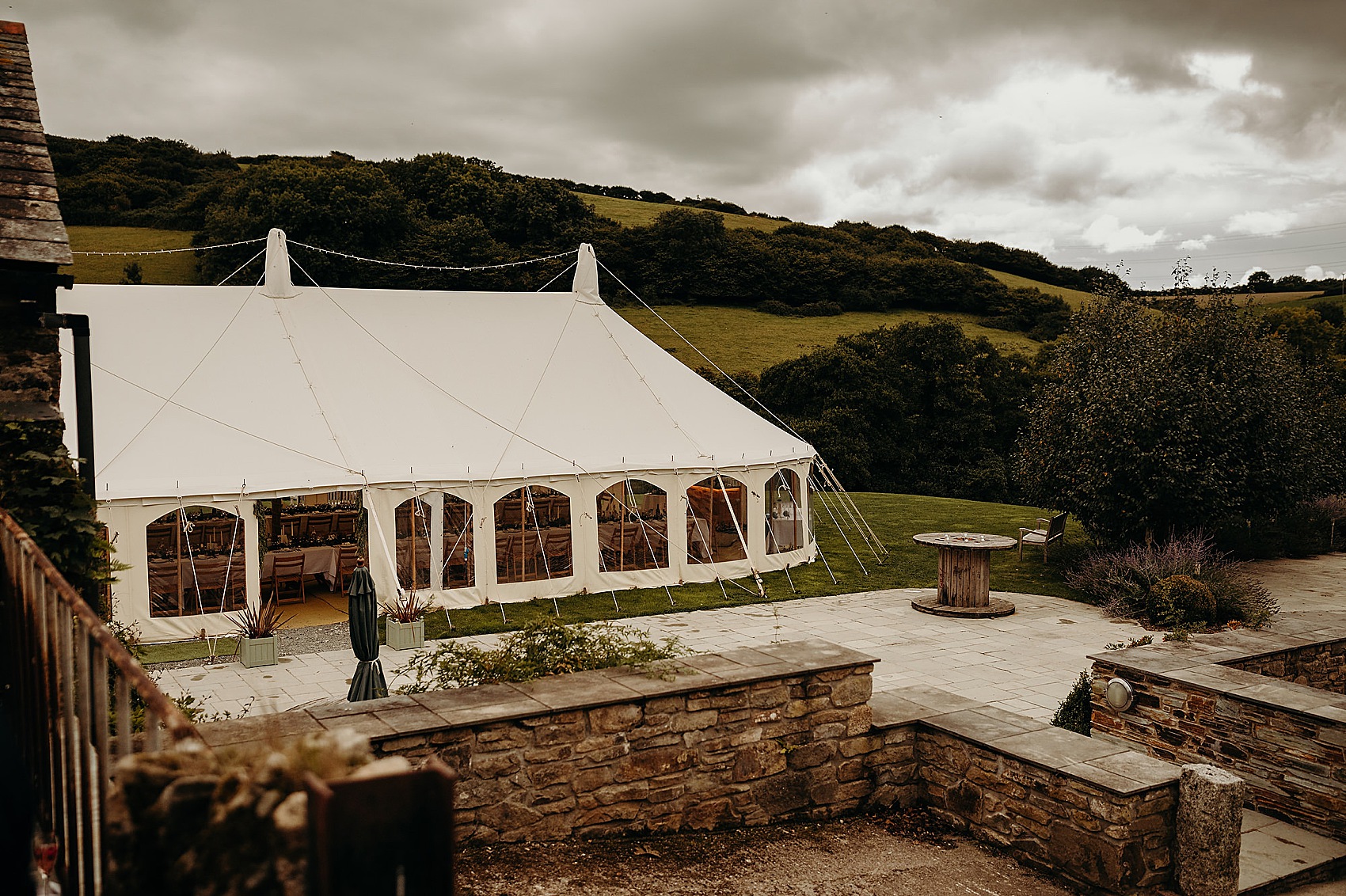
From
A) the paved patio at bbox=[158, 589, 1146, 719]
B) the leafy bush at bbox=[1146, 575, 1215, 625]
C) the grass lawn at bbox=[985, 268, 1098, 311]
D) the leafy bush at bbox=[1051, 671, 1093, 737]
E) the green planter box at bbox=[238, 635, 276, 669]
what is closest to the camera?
the leafy bush at bbox=[1051, 671, 1093, 737]

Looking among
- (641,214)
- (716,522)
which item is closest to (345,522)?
(716,522)

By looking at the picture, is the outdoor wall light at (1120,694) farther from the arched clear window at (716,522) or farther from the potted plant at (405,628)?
the arched clear window at (716,522)

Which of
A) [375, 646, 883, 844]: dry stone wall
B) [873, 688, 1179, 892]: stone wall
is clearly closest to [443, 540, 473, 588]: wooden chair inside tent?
[375, 646, 883, 844]: dry stone wall

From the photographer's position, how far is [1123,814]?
422 cm

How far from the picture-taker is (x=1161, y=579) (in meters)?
11.7

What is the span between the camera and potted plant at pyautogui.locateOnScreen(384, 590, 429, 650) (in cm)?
1052

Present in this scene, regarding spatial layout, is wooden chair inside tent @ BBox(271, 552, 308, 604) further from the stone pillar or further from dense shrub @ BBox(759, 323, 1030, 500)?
dense shrub @ BBox(759, 323, 1030, 500)

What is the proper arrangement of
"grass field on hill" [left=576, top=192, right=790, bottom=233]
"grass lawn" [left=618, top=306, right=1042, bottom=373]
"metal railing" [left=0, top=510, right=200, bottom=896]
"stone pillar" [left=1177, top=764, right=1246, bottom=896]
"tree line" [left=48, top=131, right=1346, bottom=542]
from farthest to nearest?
"grass field on hill" [left=576, top=192, right=790, bottom=233] → "grass lawn" [left=618, top=306, right=1042, bottom=373] → "tree line" [left=48, top=131, right=1346, bottom=542] → "stone pillar" [left=1177, top=764, right=1246, bottom=896] → "metal railing" [left=0, top=510, right=200, bottom=896]

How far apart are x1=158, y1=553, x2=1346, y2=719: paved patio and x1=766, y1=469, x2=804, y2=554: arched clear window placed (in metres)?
1.74

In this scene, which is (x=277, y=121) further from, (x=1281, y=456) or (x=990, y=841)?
(x=990, y=841)

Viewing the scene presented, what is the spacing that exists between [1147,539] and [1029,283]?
1452 inches

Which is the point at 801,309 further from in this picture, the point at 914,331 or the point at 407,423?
the point at 407,423

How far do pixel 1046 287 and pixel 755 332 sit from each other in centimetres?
1893

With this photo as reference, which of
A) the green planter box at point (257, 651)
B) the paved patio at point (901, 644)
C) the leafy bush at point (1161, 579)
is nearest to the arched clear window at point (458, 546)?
the paved patio at point (901, 644)
